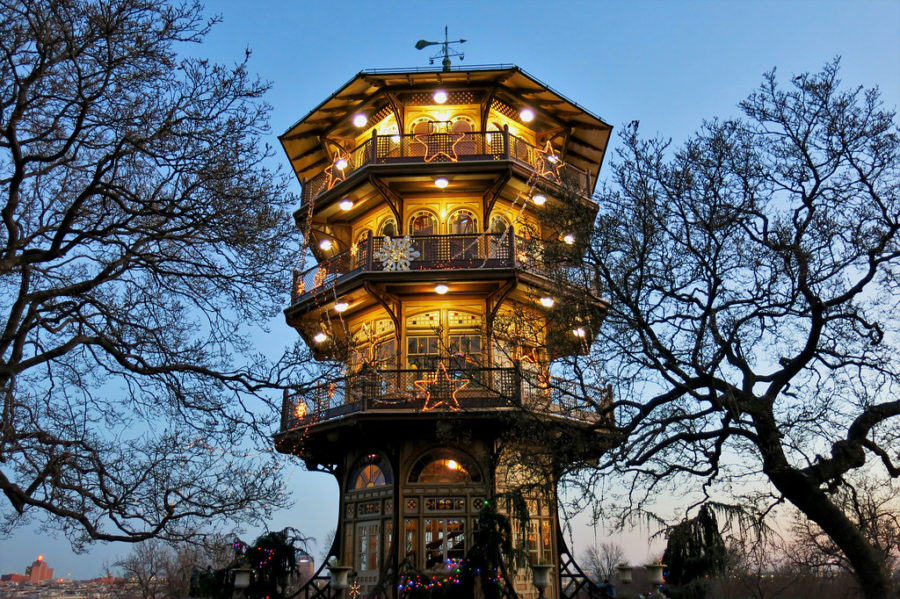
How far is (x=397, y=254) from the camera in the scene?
19.0 meters

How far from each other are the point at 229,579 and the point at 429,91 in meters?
14.7

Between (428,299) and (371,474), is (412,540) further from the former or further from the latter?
(428,299)

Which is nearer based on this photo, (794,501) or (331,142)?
(794,501)

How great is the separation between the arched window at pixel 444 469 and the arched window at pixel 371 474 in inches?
32.8

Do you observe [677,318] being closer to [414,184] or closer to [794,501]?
[794,501]

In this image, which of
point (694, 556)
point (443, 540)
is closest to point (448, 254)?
point (443, 540)

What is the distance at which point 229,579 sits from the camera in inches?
706

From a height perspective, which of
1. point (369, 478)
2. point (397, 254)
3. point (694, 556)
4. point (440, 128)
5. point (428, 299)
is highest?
point (440, 128)

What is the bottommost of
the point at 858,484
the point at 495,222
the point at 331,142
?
the point at 858,484

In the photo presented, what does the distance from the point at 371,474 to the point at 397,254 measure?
19.4 ft

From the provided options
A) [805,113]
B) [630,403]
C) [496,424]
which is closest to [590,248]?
[630,403]

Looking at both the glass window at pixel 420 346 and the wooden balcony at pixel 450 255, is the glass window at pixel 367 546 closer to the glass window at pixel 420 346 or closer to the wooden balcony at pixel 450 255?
the glass window at pixel 420 346

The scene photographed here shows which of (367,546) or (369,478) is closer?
(367,546)

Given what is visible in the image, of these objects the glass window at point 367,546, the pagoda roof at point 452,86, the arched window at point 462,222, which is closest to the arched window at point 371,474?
the glass window at point 367,546
